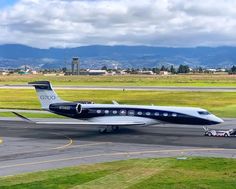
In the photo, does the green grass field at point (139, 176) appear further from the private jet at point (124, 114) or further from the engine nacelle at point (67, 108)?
the engine nacelle at point (67, 108)

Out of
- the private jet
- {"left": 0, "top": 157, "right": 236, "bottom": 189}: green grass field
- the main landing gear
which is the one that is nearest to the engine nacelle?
the private jet

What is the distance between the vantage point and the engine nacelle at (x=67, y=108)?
4616 cm

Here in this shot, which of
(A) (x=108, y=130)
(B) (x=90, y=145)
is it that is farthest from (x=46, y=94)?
(B) (x=90, y=145)

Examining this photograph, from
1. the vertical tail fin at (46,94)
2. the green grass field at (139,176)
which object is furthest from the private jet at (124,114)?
the green grass field at (139,176)

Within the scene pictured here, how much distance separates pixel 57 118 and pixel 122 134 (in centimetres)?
1618

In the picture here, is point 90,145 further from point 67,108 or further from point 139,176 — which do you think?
point 139,176

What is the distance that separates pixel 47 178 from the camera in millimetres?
25656

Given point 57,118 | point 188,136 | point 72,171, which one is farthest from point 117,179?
point 57,118

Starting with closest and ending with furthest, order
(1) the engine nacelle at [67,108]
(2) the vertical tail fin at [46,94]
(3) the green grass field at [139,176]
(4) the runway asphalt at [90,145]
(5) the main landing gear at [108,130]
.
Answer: (3) the green grass field at [139,176], (4) the runway asphalt at [90,145], (5) the main landing gear at [108,130], (1) the engine nacelle at [67,108], (2) the vertical tail fin at [46,94]

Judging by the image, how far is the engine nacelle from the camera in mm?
46156

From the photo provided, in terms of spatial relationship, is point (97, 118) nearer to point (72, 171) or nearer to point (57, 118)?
point (57, 118)

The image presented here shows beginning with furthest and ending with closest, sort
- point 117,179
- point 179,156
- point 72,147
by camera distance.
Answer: point 72,147 → point 179,156 → point 117,179

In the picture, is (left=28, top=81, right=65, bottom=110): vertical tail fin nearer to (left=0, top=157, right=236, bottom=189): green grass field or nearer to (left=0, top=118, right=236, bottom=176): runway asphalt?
(left=0, top=118, right=236, bottom=176): runway asphalt

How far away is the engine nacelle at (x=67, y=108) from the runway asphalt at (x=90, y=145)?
1936mm
